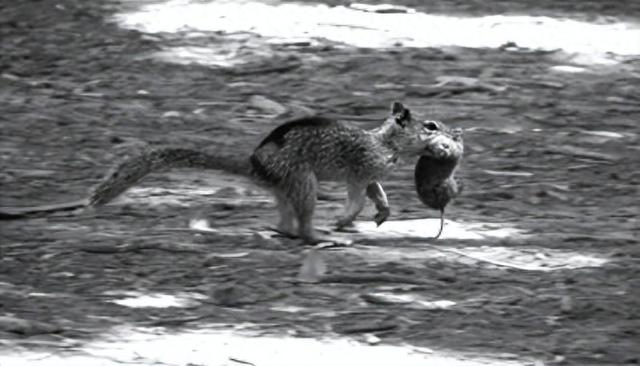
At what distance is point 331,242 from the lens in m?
6.28

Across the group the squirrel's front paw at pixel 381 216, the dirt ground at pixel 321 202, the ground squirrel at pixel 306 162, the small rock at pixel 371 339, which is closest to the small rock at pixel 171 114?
the dirt ground at pixel 321 202

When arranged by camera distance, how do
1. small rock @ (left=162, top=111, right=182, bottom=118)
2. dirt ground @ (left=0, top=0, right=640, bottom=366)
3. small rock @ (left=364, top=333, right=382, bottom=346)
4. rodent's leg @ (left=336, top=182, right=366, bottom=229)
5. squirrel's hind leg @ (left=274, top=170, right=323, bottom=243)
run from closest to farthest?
small rock @ (left=364, top=333, right=382, bottom=346), dirt ground @ (left=0, top=0, right=640, bottom=366), squirrel's hind leg @ (left=274, top=170, right=323, bottom=243), rodent's leg @ (left=336, top=182, right=366, bottom=229), small rock @ (left=162, top=111, right=182, bottom=118)

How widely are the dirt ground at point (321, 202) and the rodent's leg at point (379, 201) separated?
0.29 feet

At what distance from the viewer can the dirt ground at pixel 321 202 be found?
5512 mm

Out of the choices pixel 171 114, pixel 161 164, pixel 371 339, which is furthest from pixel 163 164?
pixel 171 114

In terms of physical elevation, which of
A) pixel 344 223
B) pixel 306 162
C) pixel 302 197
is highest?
pixel 306 162

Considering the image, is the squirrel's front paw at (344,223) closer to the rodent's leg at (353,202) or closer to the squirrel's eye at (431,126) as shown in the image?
the rodent's leg at (353,202)

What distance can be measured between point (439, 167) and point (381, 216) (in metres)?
0.27

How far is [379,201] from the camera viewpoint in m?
6.41

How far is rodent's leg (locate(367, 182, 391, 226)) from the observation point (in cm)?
637

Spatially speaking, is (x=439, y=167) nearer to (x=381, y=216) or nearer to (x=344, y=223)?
(x=381, y=216)

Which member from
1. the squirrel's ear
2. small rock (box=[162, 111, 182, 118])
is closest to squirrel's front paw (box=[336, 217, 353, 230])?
the squirrel's ear

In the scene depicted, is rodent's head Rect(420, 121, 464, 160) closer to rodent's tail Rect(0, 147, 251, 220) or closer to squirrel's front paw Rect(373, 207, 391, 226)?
squirrel's front paw Rect(373, 207, 391, 226)

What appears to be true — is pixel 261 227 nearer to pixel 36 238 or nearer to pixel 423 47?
pixel 36 238
